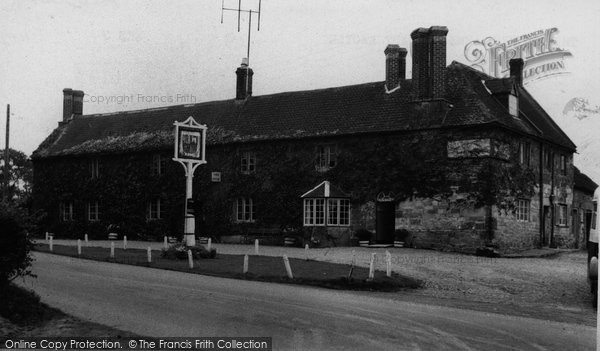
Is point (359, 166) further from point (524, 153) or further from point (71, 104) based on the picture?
point (71, 104)

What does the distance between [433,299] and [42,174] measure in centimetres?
3579

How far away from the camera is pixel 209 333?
414 inches

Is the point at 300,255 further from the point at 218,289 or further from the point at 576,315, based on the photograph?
the point at 576,315

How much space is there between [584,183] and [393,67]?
55.3ft

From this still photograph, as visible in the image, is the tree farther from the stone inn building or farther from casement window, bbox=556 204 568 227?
casement window, bbox=556 204 568 227

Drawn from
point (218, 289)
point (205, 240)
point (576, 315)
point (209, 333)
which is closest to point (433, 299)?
point (576, 315)

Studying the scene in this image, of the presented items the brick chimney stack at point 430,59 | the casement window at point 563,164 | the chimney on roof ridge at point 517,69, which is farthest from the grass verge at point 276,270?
the chimney on roof ridge at point 517,69

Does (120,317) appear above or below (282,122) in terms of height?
below

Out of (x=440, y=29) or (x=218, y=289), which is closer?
(x=218, y=289)

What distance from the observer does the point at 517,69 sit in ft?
130

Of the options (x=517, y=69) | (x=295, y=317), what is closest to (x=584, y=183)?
(x=517, y=69)

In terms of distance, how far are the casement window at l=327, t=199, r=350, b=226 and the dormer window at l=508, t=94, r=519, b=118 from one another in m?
8.95

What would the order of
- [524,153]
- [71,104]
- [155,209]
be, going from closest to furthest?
[524,153] < [155,209] < [71,104]

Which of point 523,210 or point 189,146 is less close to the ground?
point 189,146
